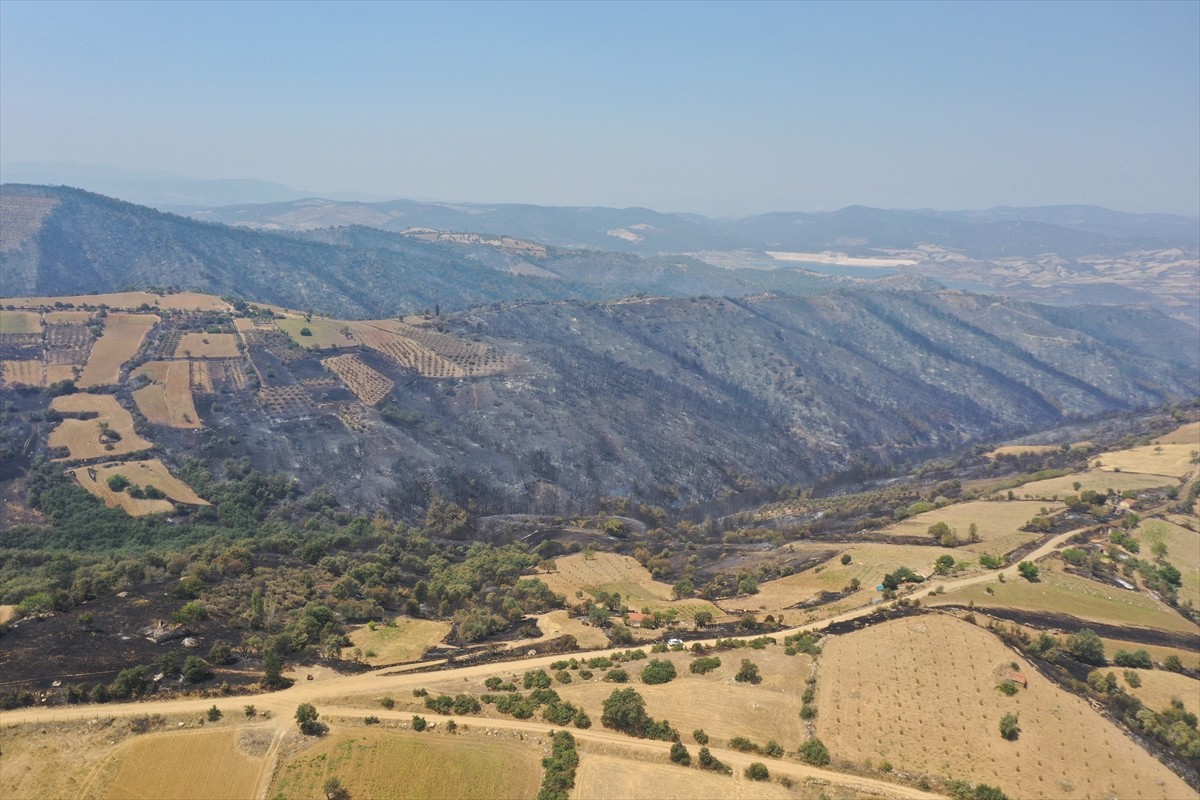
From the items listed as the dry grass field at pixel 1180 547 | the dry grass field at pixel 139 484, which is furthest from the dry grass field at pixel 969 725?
the dry grass field at pixel 139 484

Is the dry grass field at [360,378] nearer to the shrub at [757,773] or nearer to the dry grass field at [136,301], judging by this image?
the dry grass field at [136,301]

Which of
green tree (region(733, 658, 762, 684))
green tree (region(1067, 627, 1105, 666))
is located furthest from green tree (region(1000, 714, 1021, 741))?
green tree (region(1067, 627, 1105, 666))

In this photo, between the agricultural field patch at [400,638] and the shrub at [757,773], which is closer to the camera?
the shrub at [757,773]

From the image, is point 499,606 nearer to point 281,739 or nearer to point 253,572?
point 253,572

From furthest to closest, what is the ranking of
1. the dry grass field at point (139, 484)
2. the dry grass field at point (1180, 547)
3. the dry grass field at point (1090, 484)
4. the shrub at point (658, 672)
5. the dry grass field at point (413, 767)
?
the dry grass field at point (1090, 484) < the dry grass field at point (139, 484) < the dry grass field at point (1180, 547) < the shrub at point (658, 672) < the dry grass field at point (413, 767)

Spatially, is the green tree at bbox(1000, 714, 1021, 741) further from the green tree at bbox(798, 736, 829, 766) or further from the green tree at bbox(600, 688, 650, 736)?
the green tree at bbox(600, 688, 650, 736)

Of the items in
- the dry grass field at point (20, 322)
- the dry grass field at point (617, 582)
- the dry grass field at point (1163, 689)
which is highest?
the dry grass field at point (20, 322)
